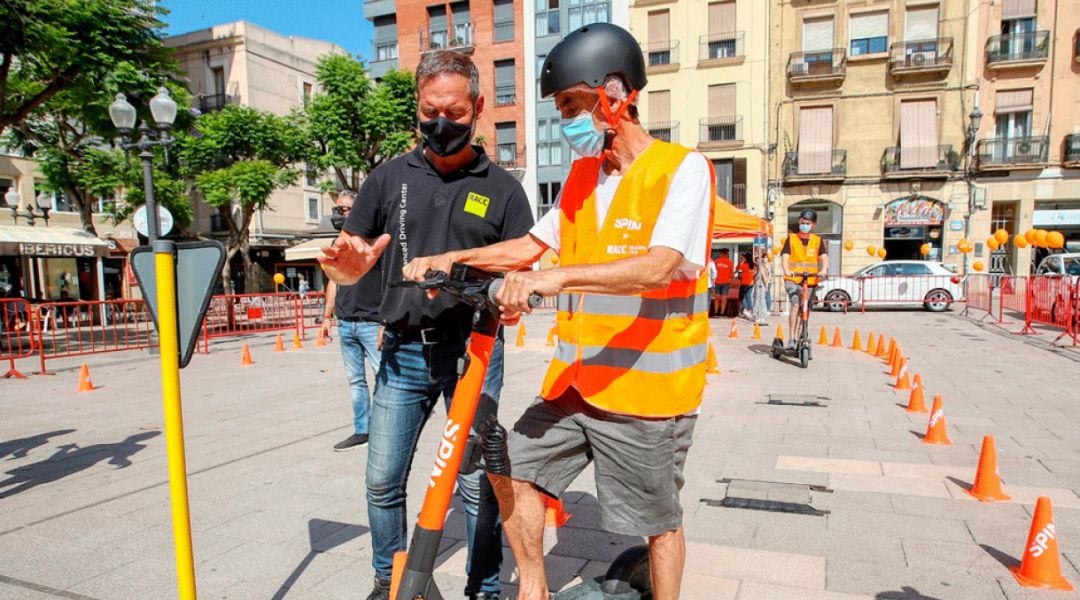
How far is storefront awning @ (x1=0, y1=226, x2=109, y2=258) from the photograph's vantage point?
57.4ft

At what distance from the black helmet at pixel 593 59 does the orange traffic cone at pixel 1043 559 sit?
105 inches

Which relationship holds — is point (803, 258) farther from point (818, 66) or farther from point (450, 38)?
point (450, 38)

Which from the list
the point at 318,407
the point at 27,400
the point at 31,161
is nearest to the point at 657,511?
the point at 318,407

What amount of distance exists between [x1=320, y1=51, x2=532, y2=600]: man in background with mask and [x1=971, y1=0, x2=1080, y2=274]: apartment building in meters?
30.7

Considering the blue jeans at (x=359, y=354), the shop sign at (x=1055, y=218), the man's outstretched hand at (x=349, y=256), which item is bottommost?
the blue jeans at (x=359, y=354)

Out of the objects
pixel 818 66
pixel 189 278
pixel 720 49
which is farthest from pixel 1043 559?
pixel 720 49

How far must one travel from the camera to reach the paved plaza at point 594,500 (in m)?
3.03

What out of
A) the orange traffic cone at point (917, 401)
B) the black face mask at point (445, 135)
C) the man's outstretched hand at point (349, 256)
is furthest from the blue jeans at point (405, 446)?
the orange traffic cone at point (917, 401)

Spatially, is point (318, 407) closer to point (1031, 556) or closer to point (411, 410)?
point (411, 410)

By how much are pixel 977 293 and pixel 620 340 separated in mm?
23225

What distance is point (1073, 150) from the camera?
26.2 meters

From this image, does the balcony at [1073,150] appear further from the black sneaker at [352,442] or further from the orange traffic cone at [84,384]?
the orange traffic cone at [84,384]

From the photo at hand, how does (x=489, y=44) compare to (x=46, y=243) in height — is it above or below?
above

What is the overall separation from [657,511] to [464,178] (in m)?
1.49
